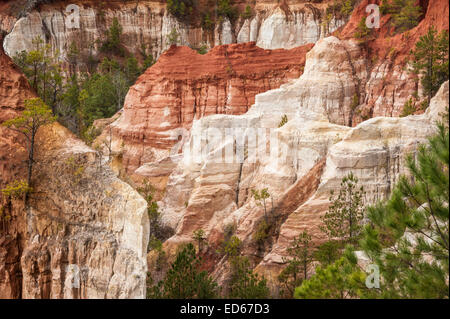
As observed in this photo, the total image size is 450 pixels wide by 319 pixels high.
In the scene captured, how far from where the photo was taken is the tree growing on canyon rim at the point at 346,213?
17.0 m

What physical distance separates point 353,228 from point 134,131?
71.5ft

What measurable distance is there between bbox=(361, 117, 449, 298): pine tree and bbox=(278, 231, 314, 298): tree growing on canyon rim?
6618mm

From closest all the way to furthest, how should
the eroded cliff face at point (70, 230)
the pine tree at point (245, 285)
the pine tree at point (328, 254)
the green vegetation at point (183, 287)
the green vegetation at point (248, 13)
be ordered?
the eroded cliff face at point (70, 230), the green vegetation at point (183, 287), the pine tree at point (245, 285), the pine tree at point (328, 254), the green vegetation at point (248, 13)

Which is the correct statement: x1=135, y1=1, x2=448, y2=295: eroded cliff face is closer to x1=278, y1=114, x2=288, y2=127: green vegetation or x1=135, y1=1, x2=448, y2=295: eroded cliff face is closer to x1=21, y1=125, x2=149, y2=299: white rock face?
x1=278, y1=114, x2=288, y2=127: green vegetation

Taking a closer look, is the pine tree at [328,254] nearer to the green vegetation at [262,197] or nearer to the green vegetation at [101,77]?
the green vegetation at [262,197]

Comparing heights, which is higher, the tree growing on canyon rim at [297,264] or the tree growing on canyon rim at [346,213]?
the tree growing on canyon rim at [346,213]

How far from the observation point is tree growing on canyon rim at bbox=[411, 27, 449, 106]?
20.5 meters

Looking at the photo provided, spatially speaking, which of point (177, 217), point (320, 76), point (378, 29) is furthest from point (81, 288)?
point (378, 29)

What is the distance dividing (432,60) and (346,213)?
8.84m

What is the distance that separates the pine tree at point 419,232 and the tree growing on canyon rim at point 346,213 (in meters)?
6.71

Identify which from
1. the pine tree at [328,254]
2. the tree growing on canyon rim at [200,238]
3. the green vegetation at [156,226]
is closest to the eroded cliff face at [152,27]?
the green vegetation at [156,226]

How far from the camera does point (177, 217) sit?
26234 mm

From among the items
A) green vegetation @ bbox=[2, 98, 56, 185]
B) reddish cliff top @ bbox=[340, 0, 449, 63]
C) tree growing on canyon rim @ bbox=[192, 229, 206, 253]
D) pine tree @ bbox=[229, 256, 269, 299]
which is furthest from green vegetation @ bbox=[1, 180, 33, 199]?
reddish cliff top @ bbox=[340, 0, 449, 63]

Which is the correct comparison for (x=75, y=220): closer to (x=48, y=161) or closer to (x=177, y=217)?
(x=48, y=161)
